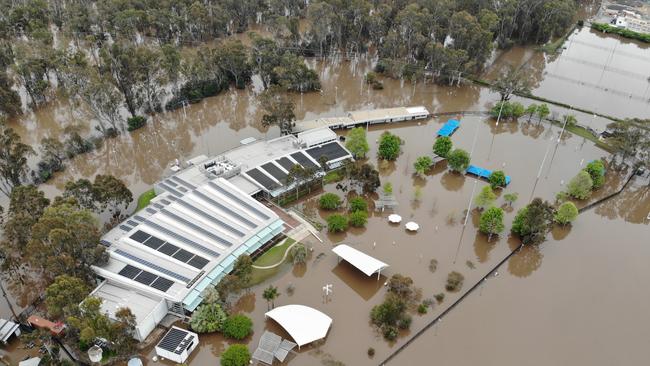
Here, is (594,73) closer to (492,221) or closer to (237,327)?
(492,221)

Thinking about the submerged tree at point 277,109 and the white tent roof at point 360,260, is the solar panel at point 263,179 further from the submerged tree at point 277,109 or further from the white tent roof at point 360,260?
the white tent roof at point 360,260

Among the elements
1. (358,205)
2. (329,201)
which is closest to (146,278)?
(329,201)

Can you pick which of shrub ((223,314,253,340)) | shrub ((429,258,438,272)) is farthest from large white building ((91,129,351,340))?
shrub ((429,258,438,272))

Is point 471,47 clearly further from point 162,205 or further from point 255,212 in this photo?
point 162,205

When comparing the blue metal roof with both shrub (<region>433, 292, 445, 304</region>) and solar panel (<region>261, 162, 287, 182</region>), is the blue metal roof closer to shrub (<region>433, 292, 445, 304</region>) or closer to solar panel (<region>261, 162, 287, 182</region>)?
solar panel (<region>261, 162, 287, 182</region>)

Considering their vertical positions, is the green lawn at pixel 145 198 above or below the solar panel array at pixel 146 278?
below

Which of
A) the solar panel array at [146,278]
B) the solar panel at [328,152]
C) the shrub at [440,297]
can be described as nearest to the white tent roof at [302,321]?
the solar panel array at [146,278]
